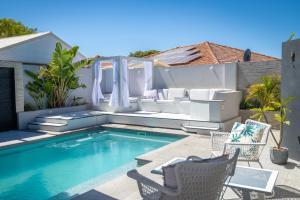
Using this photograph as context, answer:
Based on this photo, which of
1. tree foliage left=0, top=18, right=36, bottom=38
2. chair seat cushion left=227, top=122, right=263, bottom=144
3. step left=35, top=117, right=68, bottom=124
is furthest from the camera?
tree foliage left=0, top=18, right=36, bottom=38

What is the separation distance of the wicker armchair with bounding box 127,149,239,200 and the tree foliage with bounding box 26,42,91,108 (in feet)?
38.6

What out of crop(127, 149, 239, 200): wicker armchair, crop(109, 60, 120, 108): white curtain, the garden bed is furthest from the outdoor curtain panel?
crop(127, 149, 239, 200): wicker armchair

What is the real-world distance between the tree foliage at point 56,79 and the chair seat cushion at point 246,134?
10.2 m

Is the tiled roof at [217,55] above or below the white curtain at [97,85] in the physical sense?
above

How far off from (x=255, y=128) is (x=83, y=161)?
5.33m

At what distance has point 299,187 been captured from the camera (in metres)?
5.12

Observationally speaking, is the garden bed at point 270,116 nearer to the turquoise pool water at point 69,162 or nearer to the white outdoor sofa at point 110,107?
the turquoise pool water at point 69,162

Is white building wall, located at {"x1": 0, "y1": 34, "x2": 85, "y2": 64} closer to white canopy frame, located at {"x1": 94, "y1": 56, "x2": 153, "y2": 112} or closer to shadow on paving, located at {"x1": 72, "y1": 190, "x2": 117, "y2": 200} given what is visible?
white canopy frame, located at {"x1": 94, "y1": 56, "x2": 153, "y2": 112}

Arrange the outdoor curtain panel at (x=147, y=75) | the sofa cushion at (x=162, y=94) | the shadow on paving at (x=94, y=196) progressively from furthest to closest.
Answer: the outdoor curtain panel at (x=147, y=75) < the sofa cushion at (x=162, y=94) < the shadow on paving at (x=94, y=196)

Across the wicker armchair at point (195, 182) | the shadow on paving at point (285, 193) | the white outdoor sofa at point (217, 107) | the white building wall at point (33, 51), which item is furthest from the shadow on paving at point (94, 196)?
the white building wall at point (33, 51)

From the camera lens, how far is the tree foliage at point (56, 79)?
13.7 meters

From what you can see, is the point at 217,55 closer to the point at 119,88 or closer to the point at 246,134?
the point at 119,88

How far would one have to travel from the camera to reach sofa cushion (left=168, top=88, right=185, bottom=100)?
1557cm

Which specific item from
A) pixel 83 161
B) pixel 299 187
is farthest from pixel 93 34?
pixel 299 187
